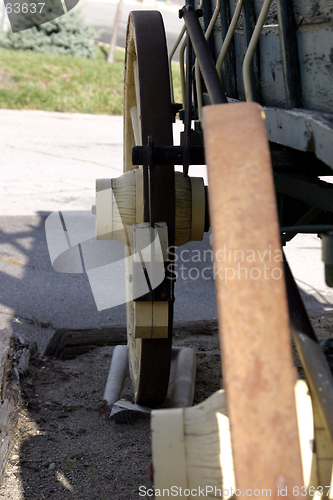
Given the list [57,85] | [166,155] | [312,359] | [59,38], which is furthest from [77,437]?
[59,38]

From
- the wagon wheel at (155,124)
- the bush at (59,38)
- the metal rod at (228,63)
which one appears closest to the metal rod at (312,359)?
the wagon wheel at (155,124)

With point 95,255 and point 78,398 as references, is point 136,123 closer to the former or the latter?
point 78,398

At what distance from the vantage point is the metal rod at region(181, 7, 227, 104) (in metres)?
1.16

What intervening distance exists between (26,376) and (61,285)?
60.7 inches

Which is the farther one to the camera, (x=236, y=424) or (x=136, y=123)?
(x=136, y=123)

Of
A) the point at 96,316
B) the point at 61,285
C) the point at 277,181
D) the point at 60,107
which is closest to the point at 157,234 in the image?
the point at 277,181

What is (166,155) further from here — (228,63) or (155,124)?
(228,63)

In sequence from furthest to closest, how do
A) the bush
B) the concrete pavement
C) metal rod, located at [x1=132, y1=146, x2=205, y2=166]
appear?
the bush < the concrete pavement < metal rod, located at [x1=132, y1=146, x2=205, y2=166]

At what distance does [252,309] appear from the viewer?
71cm

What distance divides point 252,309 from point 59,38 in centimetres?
1543

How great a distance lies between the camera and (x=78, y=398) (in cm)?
262

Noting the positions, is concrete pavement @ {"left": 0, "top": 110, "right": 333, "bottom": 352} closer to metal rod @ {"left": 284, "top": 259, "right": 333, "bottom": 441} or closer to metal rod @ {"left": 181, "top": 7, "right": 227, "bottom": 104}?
metal rod @ {"left": 181, "top": 7, "right": 227, "bottom": 104}

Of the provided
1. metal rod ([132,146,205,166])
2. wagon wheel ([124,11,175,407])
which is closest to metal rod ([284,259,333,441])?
metal rod ([132,146,205,166])

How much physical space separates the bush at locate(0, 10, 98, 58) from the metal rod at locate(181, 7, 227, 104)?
1387 centimetres
